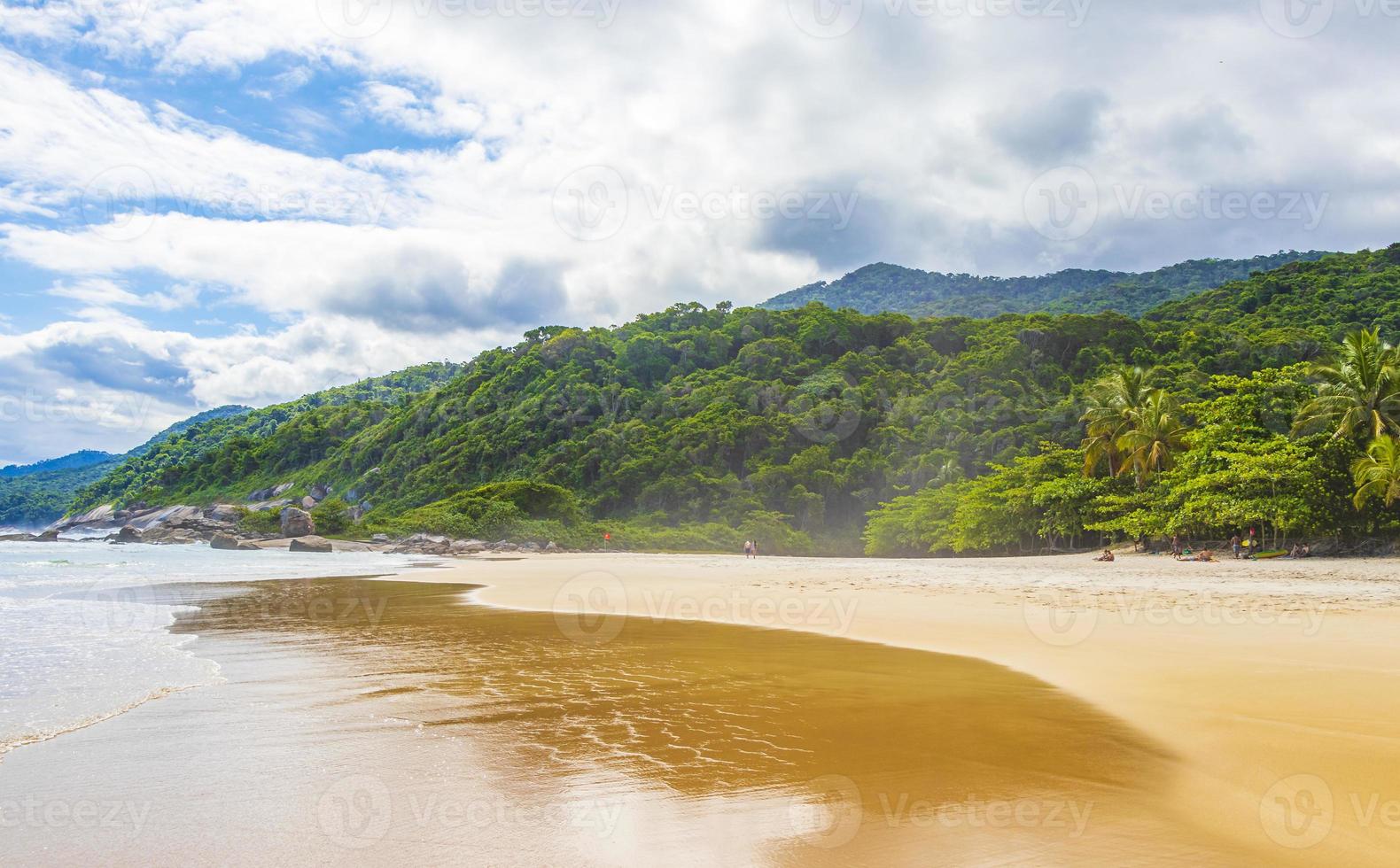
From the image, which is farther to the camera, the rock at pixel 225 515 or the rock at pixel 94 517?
the rock at pixel 94 517

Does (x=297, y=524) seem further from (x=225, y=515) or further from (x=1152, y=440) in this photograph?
(x=1152, y=440)

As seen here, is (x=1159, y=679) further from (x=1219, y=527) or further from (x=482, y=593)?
(x=1219, y=527)

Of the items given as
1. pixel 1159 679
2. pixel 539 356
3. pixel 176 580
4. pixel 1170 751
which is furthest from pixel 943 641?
pixel 539 356

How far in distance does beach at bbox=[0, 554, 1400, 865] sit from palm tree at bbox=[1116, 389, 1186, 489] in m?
25.0

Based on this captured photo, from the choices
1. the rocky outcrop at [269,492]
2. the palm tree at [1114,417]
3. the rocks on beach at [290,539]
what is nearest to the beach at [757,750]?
the palm tree at [1114,417]

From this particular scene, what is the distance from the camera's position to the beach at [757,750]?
168 inches

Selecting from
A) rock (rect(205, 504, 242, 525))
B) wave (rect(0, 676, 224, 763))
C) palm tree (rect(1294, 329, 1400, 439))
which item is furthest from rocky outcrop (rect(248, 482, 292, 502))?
palm tree (rect(1294, 329, 1400, 439))

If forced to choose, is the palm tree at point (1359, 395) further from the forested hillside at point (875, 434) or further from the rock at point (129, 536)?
the rock at point (129, 536)

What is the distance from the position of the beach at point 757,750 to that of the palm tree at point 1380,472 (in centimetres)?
1477

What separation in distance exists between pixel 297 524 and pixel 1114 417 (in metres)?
60.5

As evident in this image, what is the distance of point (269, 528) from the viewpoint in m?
68.1

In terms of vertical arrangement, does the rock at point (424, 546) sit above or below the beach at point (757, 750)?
below

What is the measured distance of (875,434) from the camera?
253 ft

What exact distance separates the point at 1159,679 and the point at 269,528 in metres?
74.3
